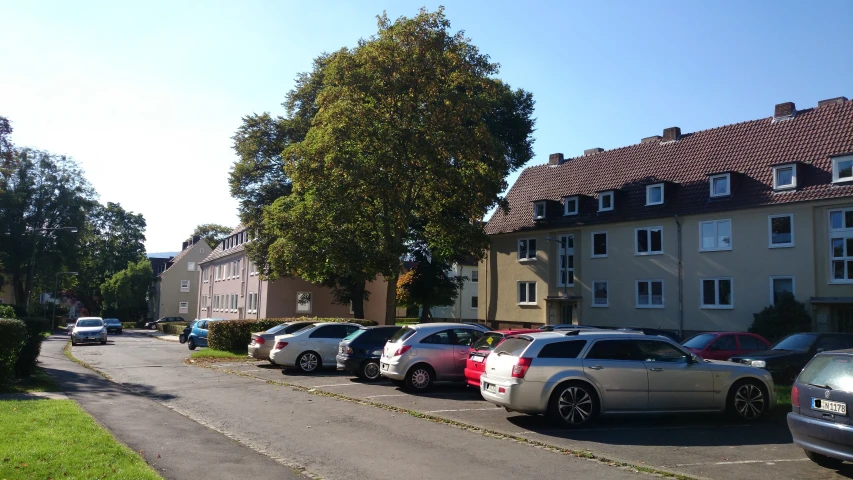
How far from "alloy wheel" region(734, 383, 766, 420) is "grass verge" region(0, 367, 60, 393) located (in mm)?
14168

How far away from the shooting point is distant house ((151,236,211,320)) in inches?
3292

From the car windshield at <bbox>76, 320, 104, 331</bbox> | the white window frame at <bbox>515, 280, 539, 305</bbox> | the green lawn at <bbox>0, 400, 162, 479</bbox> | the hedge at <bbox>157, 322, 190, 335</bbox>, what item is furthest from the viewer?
the hedge at <bbox>157, 322, 190, 335</bbox>

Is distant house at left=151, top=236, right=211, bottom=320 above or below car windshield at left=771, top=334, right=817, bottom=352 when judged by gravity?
above

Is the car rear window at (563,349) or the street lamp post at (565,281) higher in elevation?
the street lamp post at (565,281)

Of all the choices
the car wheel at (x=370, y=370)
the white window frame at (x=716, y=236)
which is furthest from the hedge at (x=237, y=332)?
the white window frame at (x=716, y=236)

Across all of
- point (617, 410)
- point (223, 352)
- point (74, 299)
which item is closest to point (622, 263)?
point (223, 352)

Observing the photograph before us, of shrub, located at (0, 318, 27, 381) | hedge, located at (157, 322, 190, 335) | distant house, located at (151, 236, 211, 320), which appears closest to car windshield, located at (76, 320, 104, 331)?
hedge, located at (157, 322, 190, 335)

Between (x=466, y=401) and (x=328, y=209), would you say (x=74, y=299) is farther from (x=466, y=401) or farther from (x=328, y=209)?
(x=466, y=401)

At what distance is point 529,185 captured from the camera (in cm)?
4497

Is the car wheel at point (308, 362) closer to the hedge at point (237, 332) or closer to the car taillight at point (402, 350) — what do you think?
the car taillight at point (402, 350)

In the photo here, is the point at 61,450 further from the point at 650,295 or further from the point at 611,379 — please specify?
the point at 650,295

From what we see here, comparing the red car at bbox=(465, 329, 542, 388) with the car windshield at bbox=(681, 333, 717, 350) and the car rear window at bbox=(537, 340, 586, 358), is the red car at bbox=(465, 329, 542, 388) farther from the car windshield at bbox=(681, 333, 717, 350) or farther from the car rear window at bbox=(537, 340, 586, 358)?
the car windshield at bbox=(681, 333, 717, 350)

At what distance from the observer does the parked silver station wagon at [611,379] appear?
11.4 meters

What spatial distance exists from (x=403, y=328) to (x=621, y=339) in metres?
6.48
